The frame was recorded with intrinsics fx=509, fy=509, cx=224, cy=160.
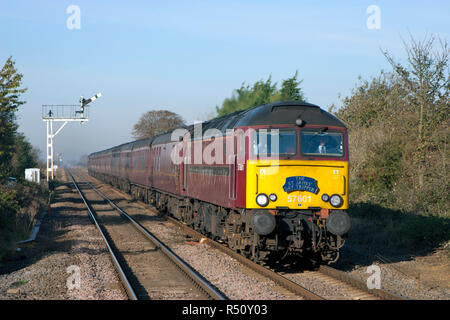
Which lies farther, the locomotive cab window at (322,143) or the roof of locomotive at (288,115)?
the roof of locomotive at (288,115)

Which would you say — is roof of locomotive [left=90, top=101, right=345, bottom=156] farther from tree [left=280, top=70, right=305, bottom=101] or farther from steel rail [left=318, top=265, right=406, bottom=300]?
tree [left=280, top=70, right=305, bottom=101]

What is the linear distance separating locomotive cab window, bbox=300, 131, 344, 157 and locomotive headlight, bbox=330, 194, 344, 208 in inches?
35.5

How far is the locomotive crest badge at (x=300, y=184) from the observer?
34.9 ft

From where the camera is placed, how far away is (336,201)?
10844 mm

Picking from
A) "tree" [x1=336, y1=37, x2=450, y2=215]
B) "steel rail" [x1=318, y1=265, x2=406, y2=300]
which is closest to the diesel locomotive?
"steel rail" [x1=318, y1=265, x2=406, y2=300]

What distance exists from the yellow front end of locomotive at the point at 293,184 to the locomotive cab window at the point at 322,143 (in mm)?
229

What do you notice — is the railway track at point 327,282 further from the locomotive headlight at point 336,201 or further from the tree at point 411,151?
A: the tree at point 411,151

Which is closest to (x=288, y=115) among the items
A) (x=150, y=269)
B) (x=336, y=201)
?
(x=336, y=201)

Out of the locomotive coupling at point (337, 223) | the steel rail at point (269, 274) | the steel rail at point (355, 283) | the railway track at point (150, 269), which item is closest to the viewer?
the steel rail at point (355, 283)

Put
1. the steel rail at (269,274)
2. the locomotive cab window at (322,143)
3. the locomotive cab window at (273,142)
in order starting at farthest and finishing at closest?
the locomotive cab window at (322,143)
the locomotive cab window at (273,142)
the steel rail at (269,274)

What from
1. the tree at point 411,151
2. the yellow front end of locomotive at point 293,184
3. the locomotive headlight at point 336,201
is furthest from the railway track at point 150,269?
the tree at point 411,151

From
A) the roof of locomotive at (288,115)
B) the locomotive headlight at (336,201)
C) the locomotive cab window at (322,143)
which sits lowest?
the locomotive headlight at (336,201)
